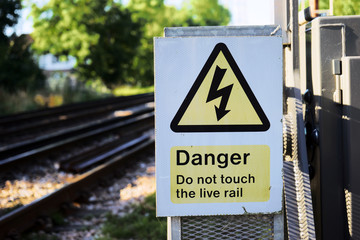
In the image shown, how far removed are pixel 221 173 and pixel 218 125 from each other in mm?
259

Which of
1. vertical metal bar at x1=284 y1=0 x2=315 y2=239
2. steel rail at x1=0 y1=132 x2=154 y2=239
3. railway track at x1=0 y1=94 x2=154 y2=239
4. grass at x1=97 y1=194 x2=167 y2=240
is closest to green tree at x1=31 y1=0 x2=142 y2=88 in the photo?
railway track at x1=0 y1=94 x2=154 y2=239

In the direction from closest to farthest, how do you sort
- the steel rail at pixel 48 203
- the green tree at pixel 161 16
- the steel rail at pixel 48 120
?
the steel rail at pixel 48 203 → the steel rail at pixel 48 120 → the green tree at pixel 161 16

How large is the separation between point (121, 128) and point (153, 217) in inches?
269

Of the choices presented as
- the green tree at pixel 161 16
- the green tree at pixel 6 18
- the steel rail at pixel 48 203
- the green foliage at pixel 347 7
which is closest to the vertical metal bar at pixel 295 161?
the green foliage at pixel 347 7

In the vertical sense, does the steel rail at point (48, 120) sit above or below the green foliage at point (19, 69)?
below

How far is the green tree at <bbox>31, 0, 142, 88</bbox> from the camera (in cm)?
3425

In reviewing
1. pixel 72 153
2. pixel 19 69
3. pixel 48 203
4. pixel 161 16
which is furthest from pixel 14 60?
pixel 161 16

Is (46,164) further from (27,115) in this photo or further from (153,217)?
(27,115)

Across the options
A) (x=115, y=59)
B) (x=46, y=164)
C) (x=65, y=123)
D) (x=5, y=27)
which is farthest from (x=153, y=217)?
(x=115, y=59)

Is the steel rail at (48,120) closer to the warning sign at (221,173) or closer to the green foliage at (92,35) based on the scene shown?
the warning sign at (221,173)

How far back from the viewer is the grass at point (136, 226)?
171 inches

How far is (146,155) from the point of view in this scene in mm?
8852

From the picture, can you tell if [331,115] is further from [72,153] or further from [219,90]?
[72,153]

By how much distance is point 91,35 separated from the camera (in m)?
35.1
